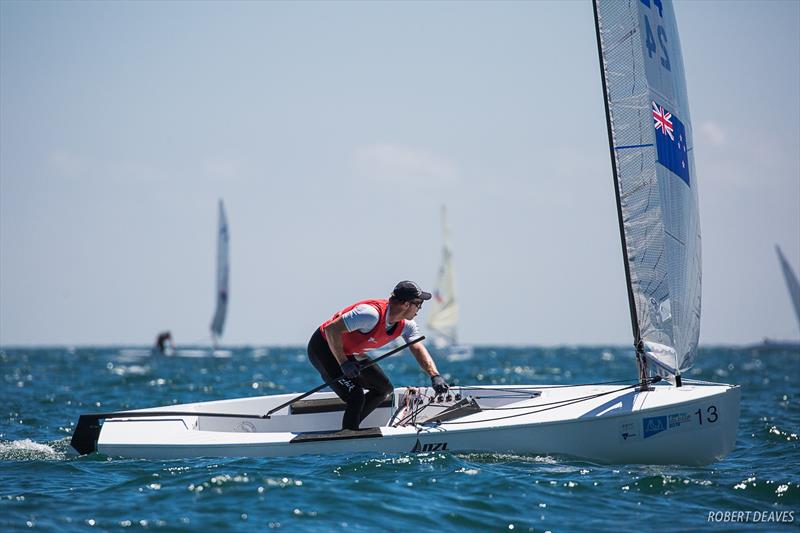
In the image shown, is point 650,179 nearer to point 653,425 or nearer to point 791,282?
→ point 653,425

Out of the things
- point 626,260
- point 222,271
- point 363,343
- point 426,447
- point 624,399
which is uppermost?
point 222,271

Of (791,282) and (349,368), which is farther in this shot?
(791,282)

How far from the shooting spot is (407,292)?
743 centimetres

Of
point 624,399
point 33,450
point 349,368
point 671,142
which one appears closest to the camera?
point 349,368

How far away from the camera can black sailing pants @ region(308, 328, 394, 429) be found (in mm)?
7992

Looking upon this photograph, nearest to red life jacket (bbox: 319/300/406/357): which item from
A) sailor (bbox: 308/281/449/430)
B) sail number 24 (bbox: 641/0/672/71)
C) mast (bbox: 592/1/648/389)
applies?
sailor (bbox: 308/281/449/430)

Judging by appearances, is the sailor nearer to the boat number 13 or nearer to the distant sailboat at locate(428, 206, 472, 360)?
the boat number 13

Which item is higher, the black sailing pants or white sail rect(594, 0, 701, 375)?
white sail rect(594, 0, 701, 375)

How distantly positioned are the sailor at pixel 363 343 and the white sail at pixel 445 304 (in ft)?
118

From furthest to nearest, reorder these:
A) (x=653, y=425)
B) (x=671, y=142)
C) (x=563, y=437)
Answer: (x=671, y=142) < (x=563, y=437) < (x=653, y=425)

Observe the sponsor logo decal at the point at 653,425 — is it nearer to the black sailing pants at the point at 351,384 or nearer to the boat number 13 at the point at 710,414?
the boat number 13 at the point at 710,414

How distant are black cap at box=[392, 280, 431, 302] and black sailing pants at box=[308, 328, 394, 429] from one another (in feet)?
3.09

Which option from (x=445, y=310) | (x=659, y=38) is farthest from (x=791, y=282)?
(x=659, y=38)

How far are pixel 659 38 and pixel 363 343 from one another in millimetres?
4054
